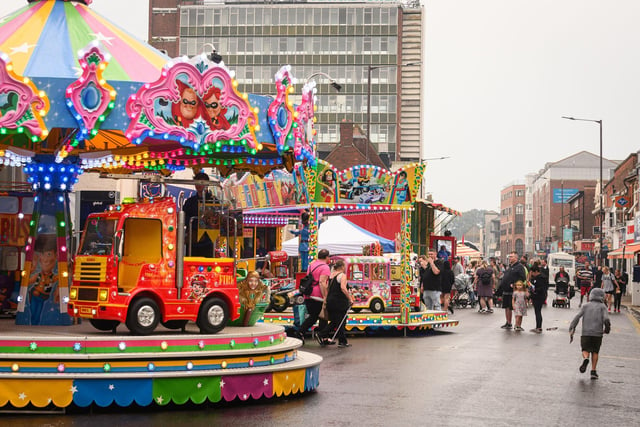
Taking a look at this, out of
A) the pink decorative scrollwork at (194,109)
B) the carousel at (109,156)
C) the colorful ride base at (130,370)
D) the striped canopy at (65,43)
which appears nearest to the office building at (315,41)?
the striped canopy at (65,43)

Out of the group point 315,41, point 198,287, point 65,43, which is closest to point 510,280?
point 198,287

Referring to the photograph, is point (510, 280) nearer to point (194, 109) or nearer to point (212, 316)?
point (212, 316)

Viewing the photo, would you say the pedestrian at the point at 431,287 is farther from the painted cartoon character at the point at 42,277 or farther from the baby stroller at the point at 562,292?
the baby stroller at the point at 562,292

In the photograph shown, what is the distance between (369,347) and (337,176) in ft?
16.9

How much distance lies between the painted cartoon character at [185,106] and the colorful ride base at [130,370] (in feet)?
9.21

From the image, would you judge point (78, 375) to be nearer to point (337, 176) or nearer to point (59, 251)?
Answer: point (59, 251)

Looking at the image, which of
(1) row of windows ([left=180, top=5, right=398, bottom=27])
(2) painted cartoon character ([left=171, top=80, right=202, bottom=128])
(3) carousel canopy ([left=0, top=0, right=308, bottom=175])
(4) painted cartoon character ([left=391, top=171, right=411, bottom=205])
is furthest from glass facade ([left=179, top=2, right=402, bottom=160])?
(2) painted cartoon character ([left=171, top=80, right=202, bottom=128])

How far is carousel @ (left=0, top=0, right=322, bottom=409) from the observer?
1120 cm

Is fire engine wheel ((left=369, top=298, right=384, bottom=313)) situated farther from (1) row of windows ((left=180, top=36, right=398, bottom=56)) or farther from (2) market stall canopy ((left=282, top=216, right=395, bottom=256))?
(1) row of windows ((left=180, top=36, right=398, bottom=56))

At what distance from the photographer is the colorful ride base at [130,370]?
1105 cm

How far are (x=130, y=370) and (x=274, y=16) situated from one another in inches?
3182

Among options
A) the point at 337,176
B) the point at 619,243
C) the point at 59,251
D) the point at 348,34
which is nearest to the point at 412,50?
the point at 348,34

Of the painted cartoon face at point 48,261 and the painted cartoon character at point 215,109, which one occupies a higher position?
the painted cartoon character at point 215,109

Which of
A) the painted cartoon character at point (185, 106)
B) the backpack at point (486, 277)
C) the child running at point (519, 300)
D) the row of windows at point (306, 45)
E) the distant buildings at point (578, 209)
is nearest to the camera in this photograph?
the painted cartoon character at point (185, 106)
